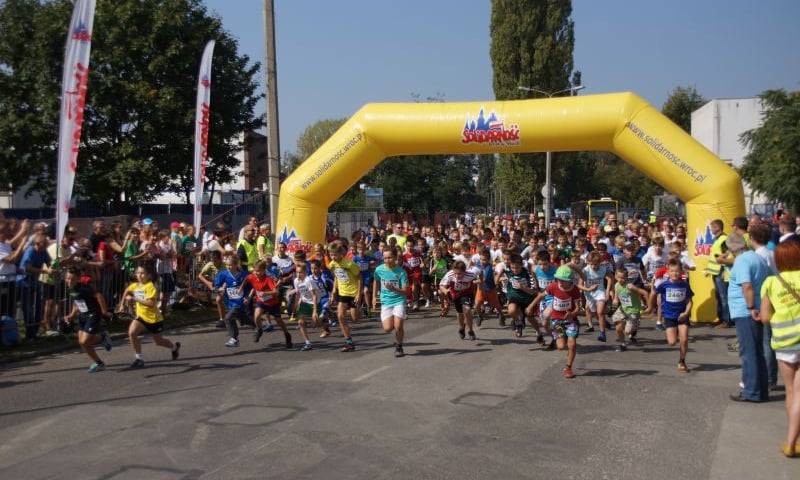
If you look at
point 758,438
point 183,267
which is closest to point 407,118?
point 183,267

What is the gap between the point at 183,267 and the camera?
1557 centimetres

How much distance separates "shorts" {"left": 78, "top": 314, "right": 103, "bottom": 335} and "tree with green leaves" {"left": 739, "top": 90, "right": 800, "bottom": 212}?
990 inches

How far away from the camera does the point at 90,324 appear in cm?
986

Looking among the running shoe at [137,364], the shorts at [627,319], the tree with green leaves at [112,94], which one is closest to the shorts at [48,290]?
the running shoe at [137,364]

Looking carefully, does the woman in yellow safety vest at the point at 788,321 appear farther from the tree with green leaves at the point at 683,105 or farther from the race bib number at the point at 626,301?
the tree with green leaves at the point at 683,105

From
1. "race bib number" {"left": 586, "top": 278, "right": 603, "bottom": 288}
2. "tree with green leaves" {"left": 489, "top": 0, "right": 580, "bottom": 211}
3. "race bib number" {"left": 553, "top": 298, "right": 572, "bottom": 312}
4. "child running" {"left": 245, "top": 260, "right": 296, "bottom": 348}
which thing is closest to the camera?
"race bib number" {"left": 553, "top": 298, "right": 572, "bottom": 312}

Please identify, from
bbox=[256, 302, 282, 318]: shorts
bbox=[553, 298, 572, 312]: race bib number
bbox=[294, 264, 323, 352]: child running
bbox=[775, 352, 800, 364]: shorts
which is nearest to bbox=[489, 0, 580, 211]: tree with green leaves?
bbox=[294, 264, 323, 352]: child running

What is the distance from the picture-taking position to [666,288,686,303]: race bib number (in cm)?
968

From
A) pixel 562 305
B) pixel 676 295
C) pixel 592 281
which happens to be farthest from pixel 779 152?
pixel 562 305

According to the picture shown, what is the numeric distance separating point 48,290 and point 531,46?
38983 millimetres

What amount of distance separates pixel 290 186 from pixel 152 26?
1671 cm

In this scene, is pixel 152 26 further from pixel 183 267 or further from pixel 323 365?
pixel 323 365

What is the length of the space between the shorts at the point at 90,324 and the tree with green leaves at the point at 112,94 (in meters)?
19.6

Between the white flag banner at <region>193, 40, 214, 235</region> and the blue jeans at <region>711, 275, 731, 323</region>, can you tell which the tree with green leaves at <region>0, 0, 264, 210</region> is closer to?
the white flag banner at <region>193, 40, 214, 235</region>
